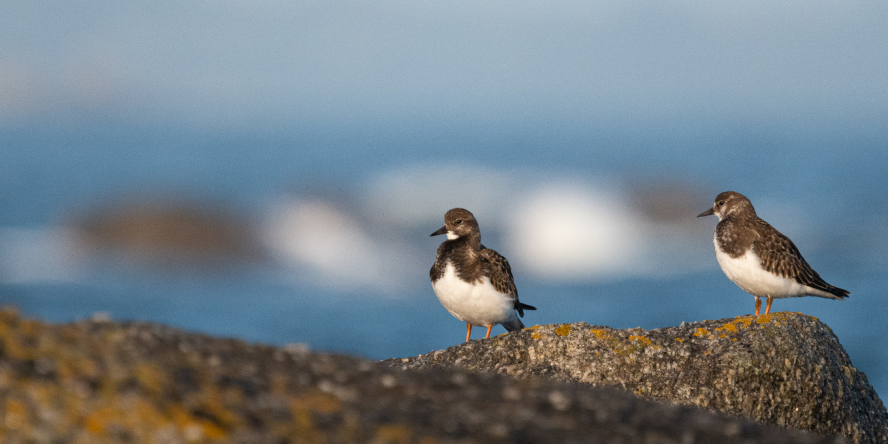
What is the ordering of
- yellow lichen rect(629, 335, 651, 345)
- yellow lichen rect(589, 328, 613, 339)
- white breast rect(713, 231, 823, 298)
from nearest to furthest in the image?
yellow lichen rect(629, 335, 651, 345), yellow lichen rect(589, 328, 613, 339), white breast rect(713, 231, 823, 298)

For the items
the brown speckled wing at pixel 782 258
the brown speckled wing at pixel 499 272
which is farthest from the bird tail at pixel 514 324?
the brown speckled wing at pixel 782 258

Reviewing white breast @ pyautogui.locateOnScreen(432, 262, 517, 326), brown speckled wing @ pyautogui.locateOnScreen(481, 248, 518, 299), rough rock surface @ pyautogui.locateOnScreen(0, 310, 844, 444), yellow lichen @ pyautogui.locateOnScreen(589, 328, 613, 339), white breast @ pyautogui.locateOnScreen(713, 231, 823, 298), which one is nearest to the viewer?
rough rock surface @ pyautogui.locateOnScreen(0, 310, 844, 444)

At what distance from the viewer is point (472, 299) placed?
12.8 metres

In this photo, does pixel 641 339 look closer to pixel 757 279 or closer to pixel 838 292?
pixel 757 279

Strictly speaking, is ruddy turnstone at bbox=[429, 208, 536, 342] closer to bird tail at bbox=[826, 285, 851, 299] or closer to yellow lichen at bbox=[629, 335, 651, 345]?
yellow lichen at bbox=[629, 335, 651, 345]

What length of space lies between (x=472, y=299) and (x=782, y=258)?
15.9 feet

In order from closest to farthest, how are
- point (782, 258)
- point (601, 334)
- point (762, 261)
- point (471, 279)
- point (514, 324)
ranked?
1. point (601, 334)
2. point (762, 261)
3. point (782, 258)
4. point (471, 279)
5. point (514, 324)

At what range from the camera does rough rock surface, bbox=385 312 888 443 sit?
9875 mm

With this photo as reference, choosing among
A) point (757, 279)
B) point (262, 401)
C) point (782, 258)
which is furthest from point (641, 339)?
point (262, 401)

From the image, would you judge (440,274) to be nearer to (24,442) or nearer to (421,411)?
(421,411)

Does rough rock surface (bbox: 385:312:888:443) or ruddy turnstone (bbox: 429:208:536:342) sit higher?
ruddy turnstone (bbox: 429:208:536:342)

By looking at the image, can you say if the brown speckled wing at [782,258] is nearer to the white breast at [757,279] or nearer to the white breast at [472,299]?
the white breast at [757,279]

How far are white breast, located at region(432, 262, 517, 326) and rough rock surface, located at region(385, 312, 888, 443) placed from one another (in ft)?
5.91

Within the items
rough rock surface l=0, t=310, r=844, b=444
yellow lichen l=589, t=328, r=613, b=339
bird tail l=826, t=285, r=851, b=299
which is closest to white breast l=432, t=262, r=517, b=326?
yellow lichen l=589, t=328, r=613, b=339
